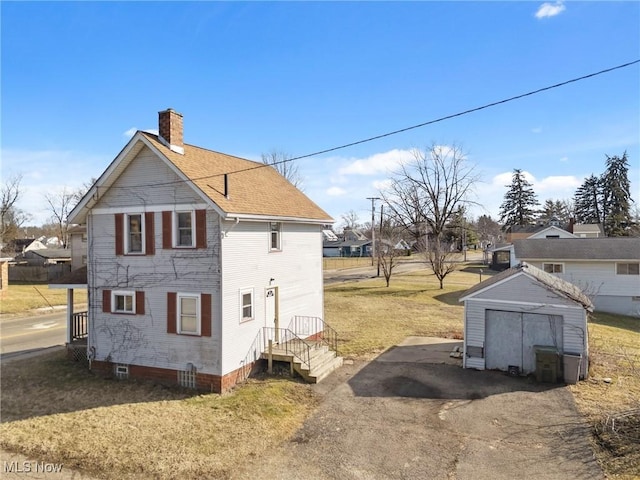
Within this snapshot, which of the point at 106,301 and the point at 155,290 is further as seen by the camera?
the point at 106,301

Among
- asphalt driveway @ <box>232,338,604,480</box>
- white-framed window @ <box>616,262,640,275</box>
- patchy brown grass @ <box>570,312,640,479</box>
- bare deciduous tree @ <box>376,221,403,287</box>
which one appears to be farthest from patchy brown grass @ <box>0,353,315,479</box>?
white-framed window @ <box>616,262,640,275</box>

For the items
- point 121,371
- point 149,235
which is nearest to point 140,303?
point 149,235

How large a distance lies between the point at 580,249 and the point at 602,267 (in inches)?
79.1

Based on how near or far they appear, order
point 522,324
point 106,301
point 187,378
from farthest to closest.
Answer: point 106,301 < point 522,324 < point 187,378

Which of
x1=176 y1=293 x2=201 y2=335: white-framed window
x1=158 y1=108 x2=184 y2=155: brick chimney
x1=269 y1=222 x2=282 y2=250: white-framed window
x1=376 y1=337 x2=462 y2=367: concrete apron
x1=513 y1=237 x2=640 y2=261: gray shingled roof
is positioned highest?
x1=158 y1=108 x2=184 y2=155: brick chimney

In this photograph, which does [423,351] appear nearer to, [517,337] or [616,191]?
[517,337]

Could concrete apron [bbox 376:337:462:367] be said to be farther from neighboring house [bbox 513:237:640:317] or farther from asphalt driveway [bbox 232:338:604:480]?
neighboring house [bbox 513:237:640:317]

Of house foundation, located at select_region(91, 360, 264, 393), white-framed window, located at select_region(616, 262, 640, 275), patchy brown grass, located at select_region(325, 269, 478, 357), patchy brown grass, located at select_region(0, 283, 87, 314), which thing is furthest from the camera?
white-framed window, located at select_region(616, 262, 640, 275)

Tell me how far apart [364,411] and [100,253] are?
11.0 meters

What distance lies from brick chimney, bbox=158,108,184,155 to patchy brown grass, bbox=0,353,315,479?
27.6 feet

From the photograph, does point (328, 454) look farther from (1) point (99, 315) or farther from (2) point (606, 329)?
(2) point (606, 329)

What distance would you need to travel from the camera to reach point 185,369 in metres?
14.2

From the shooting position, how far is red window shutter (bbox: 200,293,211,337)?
13.9m

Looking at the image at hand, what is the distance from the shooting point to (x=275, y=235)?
1686cm
